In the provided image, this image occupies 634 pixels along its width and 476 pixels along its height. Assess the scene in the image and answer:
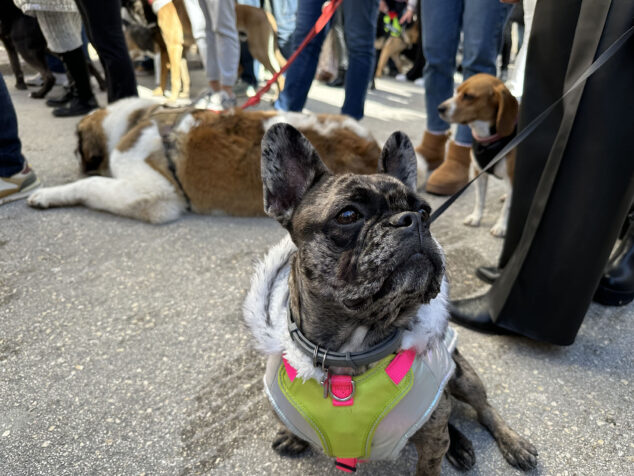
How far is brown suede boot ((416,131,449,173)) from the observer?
4.50 metres

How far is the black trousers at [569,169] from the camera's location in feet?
5.67

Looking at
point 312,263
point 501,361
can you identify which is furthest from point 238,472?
point 501,361

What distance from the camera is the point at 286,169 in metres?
1.61

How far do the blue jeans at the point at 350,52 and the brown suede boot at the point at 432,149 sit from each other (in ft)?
3.21

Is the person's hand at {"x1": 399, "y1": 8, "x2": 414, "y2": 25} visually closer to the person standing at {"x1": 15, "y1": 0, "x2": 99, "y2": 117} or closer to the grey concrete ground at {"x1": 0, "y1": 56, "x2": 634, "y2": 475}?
the person standing at {"x1": 15, "y1": 0, "x2": 99, "y2": 117}

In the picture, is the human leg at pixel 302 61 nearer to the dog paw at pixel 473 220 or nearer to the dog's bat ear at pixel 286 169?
the dog paw at pixel 473 220

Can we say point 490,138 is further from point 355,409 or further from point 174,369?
point 174,369

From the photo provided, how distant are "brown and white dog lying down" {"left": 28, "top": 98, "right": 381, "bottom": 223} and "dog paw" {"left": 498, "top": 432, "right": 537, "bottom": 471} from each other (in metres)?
2.29

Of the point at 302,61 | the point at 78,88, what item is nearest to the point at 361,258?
the point at 302,61

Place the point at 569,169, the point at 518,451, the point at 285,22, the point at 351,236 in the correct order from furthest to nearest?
the point at 285,22, the point at 569,169, the point at 518,451, the point at 351,236

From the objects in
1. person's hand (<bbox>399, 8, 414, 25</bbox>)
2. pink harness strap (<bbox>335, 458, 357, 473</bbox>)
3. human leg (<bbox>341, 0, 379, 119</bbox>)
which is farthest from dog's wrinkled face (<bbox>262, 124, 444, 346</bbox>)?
person's hand (<bbox>399, 8, 414, 25</bbox>)

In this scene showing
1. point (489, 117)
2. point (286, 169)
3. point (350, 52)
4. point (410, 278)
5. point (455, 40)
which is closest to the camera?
point (410, 278)

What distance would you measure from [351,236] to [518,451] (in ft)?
3.76

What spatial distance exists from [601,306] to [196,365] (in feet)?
7.89
